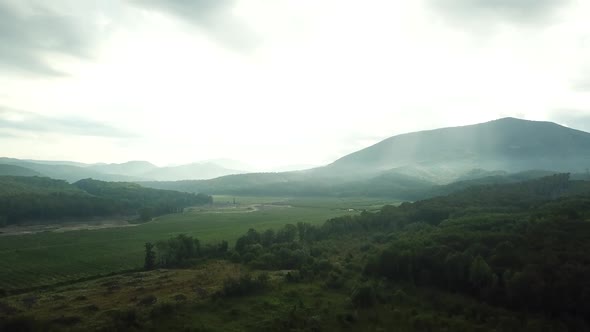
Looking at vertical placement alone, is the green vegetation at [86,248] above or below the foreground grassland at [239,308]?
above

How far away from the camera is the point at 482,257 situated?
52969 millimetres

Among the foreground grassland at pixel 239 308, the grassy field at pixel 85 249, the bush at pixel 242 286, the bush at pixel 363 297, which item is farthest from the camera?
the grassy field at pixel 85 249

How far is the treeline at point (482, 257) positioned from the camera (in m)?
42.6

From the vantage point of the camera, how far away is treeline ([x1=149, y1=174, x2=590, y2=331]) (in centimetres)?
4262

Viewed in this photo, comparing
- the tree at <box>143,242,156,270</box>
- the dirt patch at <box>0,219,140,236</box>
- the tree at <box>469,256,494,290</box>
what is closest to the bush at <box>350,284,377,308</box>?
the tree at <box>469,256,494,290</box>

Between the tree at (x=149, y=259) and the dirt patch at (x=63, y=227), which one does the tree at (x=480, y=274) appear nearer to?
the tree at (x=149, y=259)

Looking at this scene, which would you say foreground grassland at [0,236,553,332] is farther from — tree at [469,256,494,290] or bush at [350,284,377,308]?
tree at [469,256,494,290]

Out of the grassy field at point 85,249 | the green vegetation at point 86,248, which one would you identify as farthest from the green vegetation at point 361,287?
the grassy field at point 85,249

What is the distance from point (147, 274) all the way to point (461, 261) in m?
50.4

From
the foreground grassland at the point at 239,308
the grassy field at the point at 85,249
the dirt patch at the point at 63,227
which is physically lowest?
the foreground grassland at the point at 239,308

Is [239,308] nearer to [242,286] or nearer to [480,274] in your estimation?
[242,286]

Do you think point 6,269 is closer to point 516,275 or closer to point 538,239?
point 516,275

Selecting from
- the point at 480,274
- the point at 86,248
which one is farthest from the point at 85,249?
the point at 480,274

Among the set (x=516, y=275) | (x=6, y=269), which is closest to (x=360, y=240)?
(x=516, y=275)
